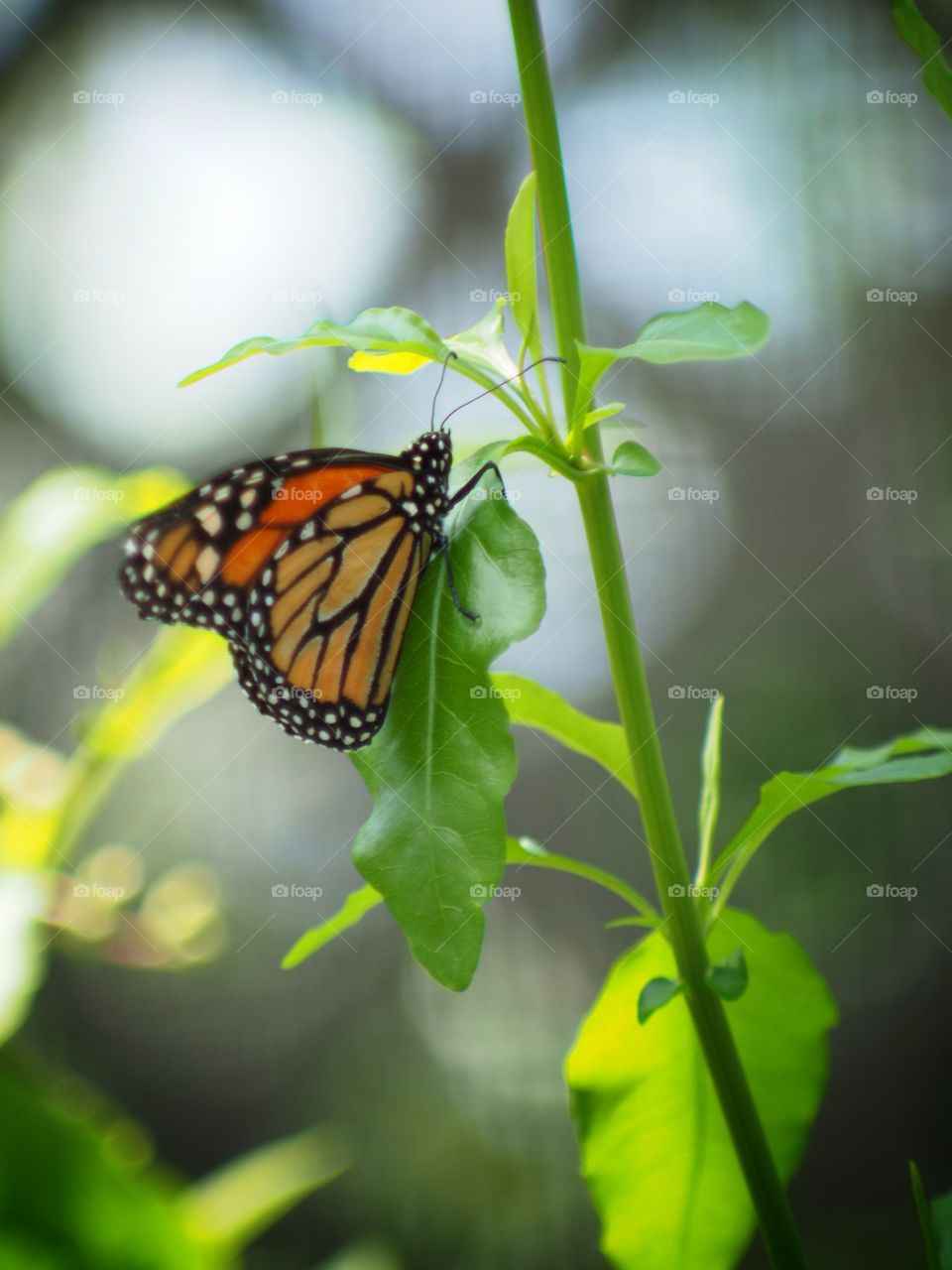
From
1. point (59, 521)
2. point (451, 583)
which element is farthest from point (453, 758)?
point (59, 521)

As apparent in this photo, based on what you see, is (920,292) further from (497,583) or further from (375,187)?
(497,583)

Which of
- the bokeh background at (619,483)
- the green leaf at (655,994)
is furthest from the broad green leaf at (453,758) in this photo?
the bokeh background at (619,483)

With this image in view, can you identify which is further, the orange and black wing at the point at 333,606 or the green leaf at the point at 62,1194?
the orange and black wing at the point at 333,606

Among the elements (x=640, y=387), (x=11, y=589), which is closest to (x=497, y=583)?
(x=11, y=589)

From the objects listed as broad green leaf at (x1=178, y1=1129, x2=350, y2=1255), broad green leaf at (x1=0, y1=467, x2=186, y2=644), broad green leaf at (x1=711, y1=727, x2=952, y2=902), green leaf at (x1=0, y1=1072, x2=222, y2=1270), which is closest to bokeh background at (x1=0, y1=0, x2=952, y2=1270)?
broad green leaf at (x1=178, y1=1129, x2=350, y2=1255)

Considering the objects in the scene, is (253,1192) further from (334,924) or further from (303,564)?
(303,564)

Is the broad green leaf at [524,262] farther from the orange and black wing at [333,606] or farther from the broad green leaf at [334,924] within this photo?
the broad green leaf at [334,924]

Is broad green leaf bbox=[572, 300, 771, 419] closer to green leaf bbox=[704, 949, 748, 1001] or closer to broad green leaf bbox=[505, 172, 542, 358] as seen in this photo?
broad green leaf bbox=[505, 172, 542, 358]
